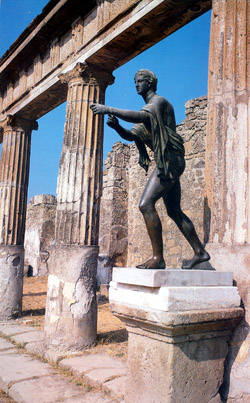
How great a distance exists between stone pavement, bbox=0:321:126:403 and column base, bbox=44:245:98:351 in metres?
0.21

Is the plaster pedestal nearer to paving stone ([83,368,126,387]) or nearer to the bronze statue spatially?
the bronze statue

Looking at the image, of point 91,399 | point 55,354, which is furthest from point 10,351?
point 91,399

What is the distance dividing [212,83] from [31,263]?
12665 mm

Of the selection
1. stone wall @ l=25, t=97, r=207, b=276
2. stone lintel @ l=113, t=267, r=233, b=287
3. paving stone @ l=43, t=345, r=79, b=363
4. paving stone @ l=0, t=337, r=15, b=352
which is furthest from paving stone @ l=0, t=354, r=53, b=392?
stone wall @ l=25, t=97, r=207, b=276

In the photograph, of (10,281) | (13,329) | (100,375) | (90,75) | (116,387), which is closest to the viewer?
(116,387)

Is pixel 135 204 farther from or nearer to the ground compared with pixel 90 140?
nearer to the ground

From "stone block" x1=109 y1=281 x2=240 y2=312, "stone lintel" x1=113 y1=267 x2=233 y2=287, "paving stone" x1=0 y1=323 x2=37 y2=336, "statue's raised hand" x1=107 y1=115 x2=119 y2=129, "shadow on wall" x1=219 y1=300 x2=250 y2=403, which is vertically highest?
"statue's raised hand" x1=107 y1=115 x2=119 y2=129

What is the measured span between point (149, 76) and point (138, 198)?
8.08 m

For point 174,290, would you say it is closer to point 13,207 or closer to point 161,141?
point 161,141

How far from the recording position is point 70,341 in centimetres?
483

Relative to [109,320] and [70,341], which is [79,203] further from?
[109,320]

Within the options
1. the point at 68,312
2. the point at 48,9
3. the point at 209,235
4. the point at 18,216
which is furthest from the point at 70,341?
the point at 48,9

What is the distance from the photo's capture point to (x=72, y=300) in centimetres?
493

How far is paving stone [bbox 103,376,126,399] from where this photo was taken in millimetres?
3465
